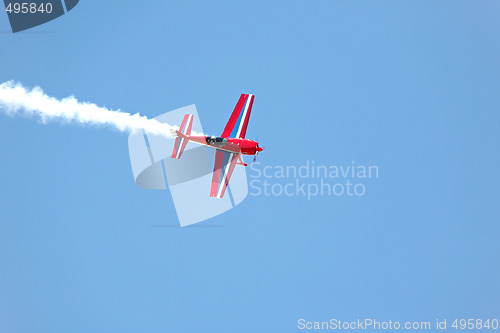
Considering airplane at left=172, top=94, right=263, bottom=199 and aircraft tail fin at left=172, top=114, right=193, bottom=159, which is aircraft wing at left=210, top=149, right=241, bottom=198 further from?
aircraft tail fin at left=172, top=114, right=193, bottom=159

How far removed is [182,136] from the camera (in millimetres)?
39906

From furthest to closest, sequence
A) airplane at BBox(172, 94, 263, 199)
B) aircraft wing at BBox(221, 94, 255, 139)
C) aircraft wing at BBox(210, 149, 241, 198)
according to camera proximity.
→ aircraft wing at BBox(221, 94, 255, 139), aircraft wing at BBox(210, 149, 241, 198), airplane at BBox(172, 94, 263, 199)

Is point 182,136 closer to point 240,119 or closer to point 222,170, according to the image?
point 222,170

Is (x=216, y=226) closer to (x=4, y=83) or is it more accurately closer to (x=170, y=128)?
(x=170, y=128)

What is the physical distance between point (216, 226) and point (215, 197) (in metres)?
3.26

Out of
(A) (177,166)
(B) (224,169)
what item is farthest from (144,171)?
(B) (224,169)

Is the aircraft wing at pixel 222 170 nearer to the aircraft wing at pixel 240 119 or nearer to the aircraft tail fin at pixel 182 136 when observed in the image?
the aircraft wing at pixel 240 119

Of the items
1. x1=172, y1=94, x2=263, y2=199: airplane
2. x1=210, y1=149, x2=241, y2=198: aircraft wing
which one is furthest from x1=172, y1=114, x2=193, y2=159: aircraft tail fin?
x1=210, y1=149, x2=241, y2=198: aircraft wing

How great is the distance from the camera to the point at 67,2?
142 feet

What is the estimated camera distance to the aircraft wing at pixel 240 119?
140ft

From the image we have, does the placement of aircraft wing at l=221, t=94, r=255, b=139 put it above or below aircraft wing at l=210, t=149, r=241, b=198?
above

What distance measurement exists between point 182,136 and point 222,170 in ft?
12.0

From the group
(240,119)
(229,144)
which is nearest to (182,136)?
(229,144)

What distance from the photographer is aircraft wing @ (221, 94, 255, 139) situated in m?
42.7
